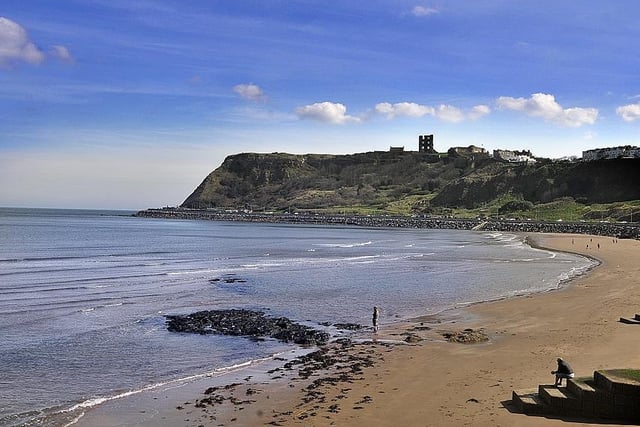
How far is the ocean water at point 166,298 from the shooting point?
16344 mm

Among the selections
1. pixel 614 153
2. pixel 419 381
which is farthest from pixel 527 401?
pixel 614 153

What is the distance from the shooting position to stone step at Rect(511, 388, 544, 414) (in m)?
12.2

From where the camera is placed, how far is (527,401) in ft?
40.6

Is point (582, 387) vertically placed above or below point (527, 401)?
above

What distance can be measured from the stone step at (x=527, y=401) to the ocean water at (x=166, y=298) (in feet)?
27.6

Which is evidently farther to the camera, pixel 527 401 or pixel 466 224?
pixel 466 224

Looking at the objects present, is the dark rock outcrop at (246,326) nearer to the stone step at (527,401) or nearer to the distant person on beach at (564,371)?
the stone step at (527,401)

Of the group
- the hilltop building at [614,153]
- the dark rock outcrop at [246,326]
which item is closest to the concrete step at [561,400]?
the dark rock outcrop at [246,326]

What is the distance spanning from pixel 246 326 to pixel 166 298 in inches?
352

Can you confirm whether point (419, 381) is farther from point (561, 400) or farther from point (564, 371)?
point (561, 400)

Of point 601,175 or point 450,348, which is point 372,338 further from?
point 601,175

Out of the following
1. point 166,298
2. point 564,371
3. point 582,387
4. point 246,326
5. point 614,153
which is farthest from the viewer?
point 614,153

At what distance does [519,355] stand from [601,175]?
154836 millimetres

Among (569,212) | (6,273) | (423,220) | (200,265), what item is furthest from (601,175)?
(6,273)
